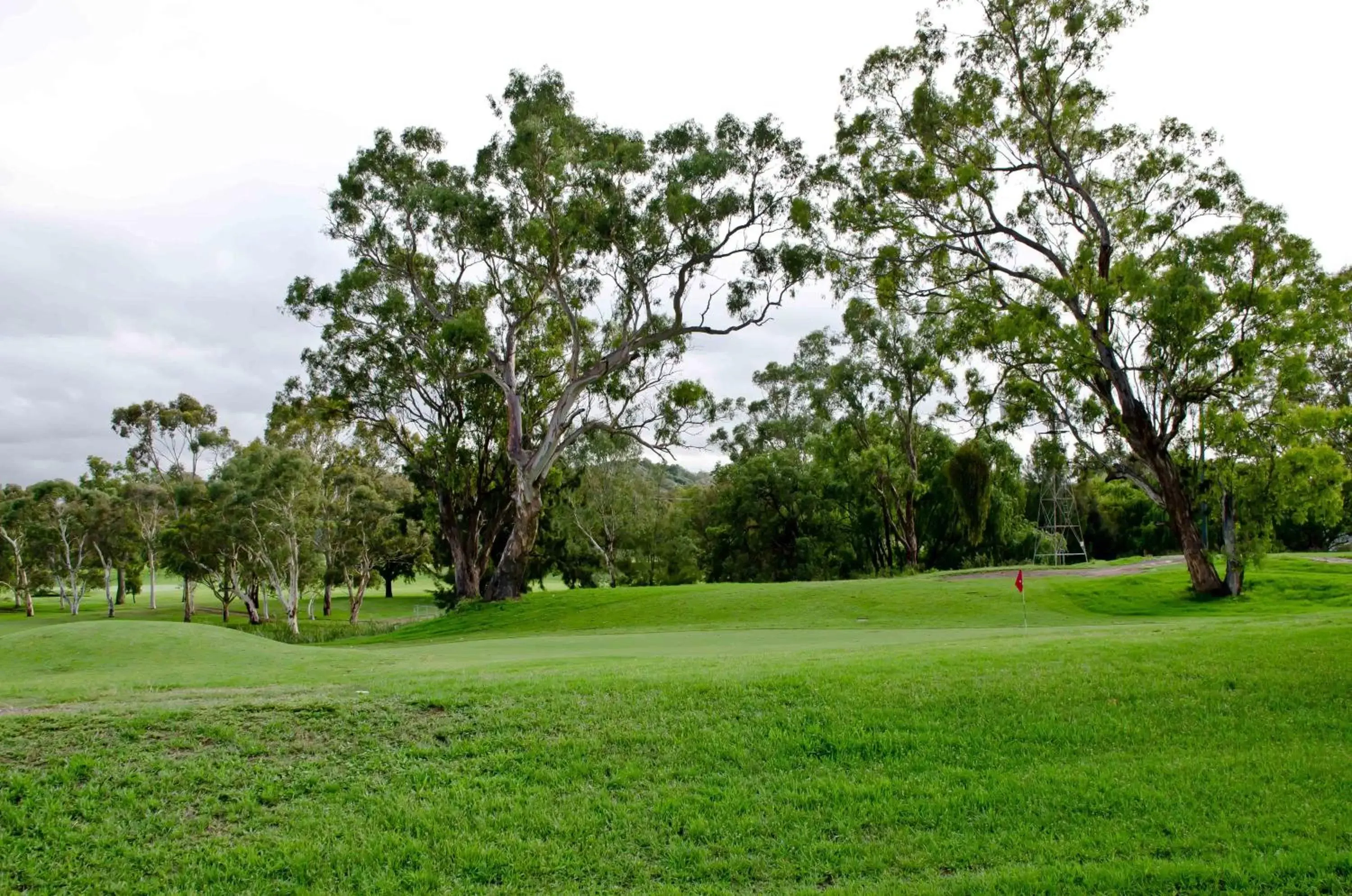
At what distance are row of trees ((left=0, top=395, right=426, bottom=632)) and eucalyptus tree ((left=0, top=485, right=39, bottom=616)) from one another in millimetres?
101

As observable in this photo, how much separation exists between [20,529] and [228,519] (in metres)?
22.8

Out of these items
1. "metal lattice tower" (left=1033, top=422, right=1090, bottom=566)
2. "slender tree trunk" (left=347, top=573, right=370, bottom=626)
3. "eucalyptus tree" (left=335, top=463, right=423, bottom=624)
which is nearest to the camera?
"metal lattice tower" (left=1033, top=422, right=1090, bottom=566)

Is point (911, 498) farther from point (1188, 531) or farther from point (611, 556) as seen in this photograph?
point (611, 556)

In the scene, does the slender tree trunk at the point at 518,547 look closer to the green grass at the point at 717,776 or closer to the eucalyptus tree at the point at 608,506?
the green grass at the point at 717,776

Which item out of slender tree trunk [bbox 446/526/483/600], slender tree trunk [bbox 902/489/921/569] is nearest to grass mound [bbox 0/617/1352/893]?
slender tree trunk [bbox 446/526/483/600]

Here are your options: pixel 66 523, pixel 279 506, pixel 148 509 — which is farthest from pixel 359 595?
pixel 66 523

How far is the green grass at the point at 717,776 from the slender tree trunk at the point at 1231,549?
14506 millimetres

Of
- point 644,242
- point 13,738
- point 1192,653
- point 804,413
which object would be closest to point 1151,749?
point 1192,653

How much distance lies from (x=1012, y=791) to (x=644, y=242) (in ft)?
89.2

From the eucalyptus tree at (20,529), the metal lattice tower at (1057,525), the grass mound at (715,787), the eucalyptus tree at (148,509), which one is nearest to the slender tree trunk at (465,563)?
the eucalyptus tree at (148,509)

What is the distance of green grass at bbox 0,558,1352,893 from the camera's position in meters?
6.30

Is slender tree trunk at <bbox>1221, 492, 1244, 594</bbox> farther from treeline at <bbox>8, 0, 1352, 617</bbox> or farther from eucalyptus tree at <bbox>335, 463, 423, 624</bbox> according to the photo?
eucalyptus tree at <bbox>335, 463, 423, 624</bbox>

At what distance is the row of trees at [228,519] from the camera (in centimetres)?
4112

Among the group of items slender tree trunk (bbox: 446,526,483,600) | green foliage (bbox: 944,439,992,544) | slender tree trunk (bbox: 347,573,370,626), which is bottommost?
slender tree trunk (bbox: 347,573,370,626)
